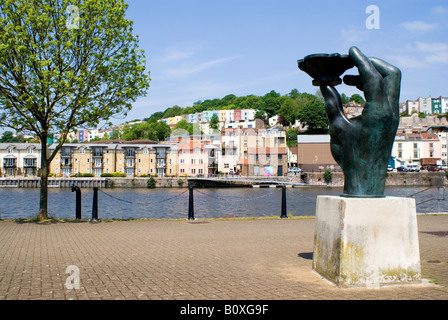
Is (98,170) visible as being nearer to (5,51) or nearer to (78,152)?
(78,152)

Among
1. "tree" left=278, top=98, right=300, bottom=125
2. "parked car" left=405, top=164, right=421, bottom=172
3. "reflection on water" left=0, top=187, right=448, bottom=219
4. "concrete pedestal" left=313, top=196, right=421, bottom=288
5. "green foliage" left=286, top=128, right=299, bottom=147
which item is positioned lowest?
"reflection on water" left=0, top=187, right=448, bottom=219

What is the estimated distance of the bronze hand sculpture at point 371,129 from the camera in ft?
23.1

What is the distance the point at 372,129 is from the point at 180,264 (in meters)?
4.42

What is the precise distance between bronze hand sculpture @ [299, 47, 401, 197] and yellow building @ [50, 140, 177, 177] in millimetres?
98930

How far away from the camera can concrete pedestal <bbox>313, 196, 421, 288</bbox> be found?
6.54 meters

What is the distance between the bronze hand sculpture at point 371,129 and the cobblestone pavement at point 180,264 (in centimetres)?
174

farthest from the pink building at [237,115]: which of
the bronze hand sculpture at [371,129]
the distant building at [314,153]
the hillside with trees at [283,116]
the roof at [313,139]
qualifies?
the bronze hand sculpture at [371,129]

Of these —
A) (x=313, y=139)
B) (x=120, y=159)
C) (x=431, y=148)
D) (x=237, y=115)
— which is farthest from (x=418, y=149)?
(x=237, y=115)

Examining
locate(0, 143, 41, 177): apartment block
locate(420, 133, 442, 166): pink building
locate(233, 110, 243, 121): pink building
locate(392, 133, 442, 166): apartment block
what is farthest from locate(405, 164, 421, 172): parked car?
locate(233, 110, 243, 121): pink building

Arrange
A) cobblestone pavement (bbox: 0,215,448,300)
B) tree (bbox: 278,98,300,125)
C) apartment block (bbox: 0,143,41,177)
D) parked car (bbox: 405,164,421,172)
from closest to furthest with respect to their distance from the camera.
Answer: cobblestone pavement (bbox: 0,215,448,300), parked car (bbox: 405,164,421,172), apartment block (bbox: 0,143,41,177), tree (bbox: 278,98,300,125)

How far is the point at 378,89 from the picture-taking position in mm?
7035

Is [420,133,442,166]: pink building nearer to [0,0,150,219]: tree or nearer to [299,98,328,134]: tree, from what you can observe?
[299,98,328,134]: tree

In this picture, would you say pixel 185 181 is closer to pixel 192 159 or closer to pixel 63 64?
pixel 192 159

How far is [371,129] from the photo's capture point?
708 cm
